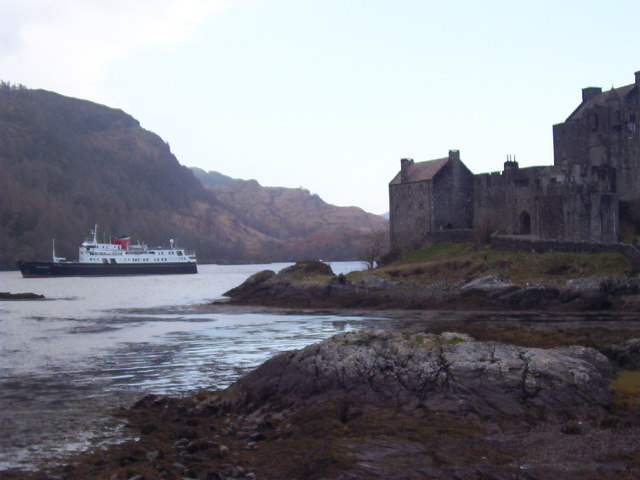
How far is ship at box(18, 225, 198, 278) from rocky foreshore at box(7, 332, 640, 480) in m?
114

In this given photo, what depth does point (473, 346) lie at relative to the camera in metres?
20.7

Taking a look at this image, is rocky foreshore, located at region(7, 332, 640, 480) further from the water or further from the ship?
the ship

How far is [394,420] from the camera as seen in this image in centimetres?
1764

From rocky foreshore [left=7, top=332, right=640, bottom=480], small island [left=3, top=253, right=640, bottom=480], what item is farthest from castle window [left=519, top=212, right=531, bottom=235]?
Result: rocky foreshore [left=7, top=332, right=640, bottom=480]

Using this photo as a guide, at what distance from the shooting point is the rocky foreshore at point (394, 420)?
14.8m

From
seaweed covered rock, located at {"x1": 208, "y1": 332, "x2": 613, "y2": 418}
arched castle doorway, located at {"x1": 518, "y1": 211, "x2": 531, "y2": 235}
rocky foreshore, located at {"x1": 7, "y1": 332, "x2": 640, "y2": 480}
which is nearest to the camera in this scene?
rocky foreshore, located at {"x1": 7, "y1": 332, "x2": 640, "y2": 480}

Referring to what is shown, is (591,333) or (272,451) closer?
(272,451)

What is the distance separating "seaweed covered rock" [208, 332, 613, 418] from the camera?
18609 mm

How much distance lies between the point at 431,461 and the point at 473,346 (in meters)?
6.27

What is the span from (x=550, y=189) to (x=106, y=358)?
32.3 metres

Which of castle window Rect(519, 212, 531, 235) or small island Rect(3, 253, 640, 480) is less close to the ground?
castle window Rect(519, 212, 531, 235)

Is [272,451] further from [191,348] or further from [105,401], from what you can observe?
[191,348]

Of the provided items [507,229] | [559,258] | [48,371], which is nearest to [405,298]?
[559,258]

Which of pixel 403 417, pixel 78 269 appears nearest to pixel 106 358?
pixel 403 417
